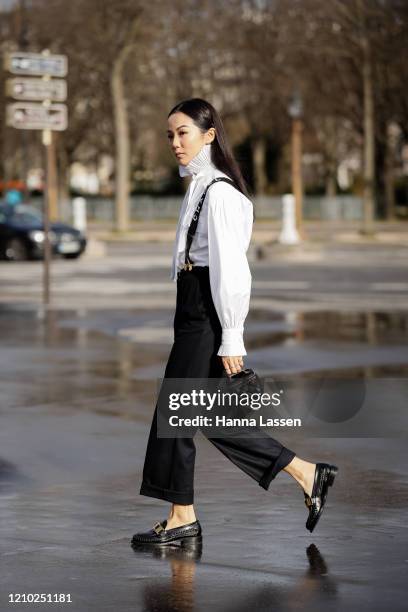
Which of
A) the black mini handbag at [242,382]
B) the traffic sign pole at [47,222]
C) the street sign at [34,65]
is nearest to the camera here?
the black mini handbag at [242,382]

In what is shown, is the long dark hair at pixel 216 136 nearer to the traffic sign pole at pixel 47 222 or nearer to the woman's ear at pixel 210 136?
the woman's ear at pixel 210 136

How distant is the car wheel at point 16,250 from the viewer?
37594mm

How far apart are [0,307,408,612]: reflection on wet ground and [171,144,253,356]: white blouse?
2.98 feet

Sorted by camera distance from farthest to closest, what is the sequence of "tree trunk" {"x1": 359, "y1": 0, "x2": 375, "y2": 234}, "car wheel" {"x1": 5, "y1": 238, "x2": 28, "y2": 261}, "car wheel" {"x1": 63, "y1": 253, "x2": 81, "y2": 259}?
"tree trunk" {"x1": 359, "y1": 0, "x2": 375, "y2": 234} → "car wheel" {"x1": 63, "y1": 253, "x2": 81, "y2": 259} → "car wheel" {"x1": 5, "y1": 238, "x2": 28, "y2": 261}

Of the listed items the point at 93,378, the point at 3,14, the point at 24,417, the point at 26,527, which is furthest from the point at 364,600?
the point at 3,14

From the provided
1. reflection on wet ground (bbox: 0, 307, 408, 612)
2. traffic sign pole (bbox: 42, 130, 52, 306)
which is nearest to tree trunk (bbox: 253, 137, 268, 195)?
traffic sign pole (bbox: 42, 130, 52, 306)

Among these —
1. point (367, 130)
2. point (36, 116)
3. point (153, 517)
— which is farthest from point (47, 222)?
point (367, 130)

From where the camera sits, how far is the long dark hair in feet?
23.2

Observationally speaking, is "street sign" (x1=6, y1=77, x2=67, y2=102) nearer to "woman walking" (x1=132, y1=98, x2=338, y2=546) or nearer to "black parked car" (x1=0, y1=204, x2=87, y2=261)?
"black parked car" (x1=0, y1=204, x2=87, y2=261)

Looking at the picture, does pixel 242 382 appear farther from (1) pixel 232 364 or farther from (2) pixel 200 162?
(2) pixel 200 162

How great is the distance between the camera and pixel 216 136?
7137 mm

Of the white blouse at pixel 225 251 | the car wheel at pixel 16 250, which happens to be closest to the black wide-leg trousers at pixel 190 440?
the white blouse at pixel 225 251

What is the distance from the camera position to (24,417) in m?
11.2

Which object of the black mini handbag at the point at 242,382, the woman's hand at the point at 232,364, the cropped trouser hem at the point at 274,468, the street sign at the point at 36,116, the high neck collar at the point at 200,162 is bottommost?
the cropped trouser hem at the point at 274,468
